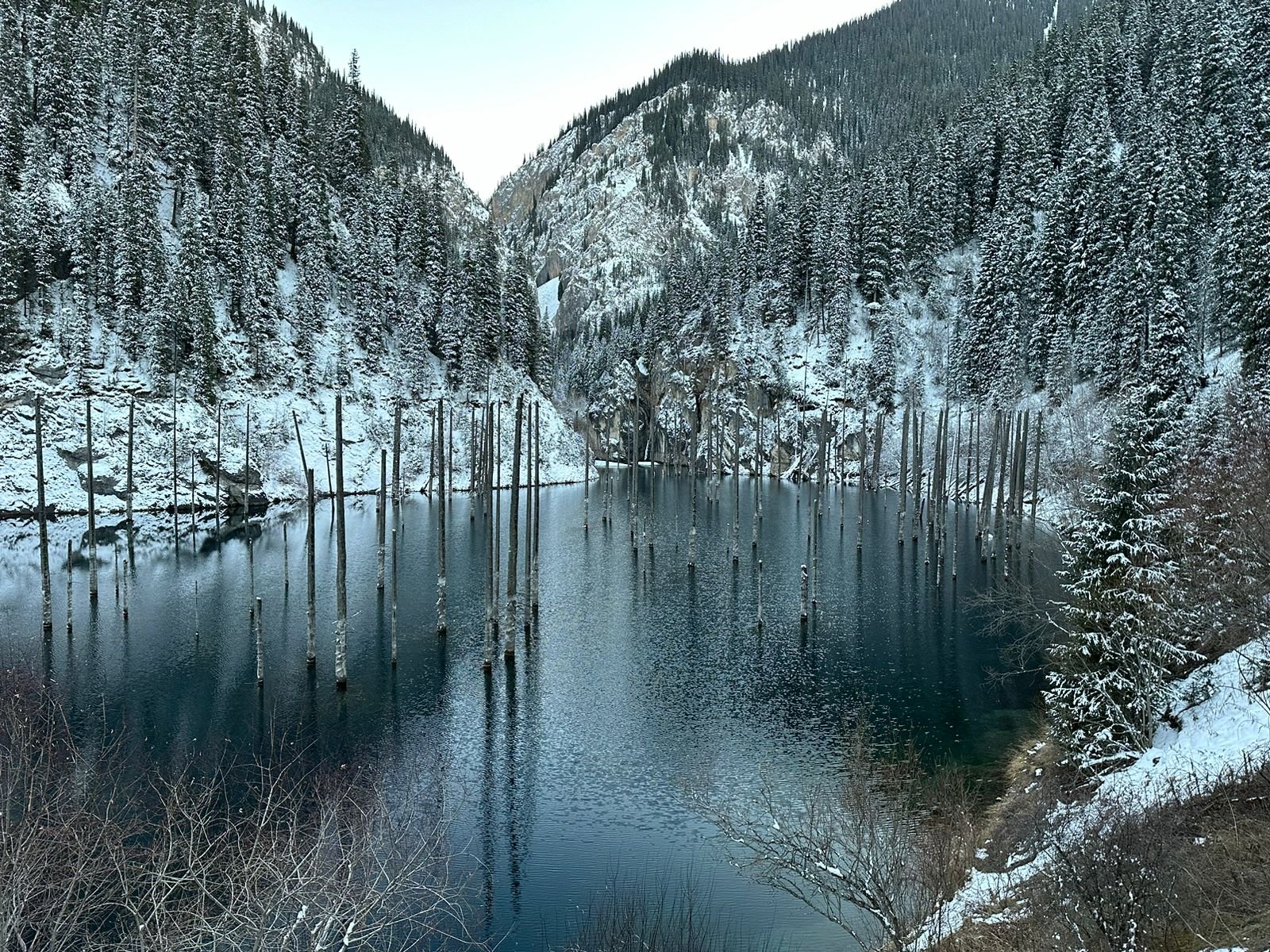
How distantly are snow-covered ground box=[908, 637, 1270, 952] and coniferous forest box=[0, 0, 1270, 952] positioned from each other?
161 millimetres

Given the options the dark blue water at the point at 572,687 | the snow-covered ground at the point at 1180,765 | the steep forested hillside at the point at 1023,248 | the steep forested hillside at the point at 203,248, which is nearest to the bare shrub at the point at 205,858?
the dark blue water at the point at 572,687

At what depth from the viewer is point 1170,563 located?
1834cm

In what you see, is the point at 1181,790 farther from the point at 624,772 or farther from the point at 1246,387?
the point at 1246,387

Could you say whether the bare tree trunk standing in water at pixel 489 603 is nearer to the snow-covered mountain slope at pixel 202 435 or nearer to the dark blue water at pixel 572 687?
the dark blue water at pixel 572 687

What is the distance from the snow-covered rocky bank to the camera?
6353 centimetres

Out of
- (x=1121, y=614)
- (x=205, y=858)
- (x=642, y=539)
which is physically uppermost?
(x=1121, y=614)

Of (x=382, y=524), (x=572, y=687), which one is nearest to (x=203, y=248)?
(x=382, y=524)

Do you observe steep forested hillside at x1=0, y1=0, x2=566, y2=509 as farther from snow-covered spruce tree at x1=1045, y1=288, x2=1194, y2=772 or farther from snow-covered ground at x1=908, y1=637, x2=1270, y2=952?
snow-covered ground at x1=908, y1=637, x2=1270, y2=952

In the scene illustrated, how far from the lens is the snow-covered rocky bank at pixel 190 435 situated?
208 ft

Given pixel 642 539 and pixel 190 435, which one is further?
pixel 190 435

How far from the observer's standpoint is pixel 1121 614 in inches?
690

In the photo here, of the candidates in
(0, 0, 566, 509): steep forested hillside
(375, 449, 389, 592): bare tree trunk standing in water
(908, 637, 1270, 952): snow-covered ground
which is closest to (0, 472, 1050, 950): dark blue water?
(375, 449, 389, 592): bare tree trunk standing in water

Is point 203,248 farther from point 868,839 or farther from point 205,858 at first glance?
point 868,839

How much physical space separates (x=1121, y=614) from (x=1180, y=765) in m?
4.08
